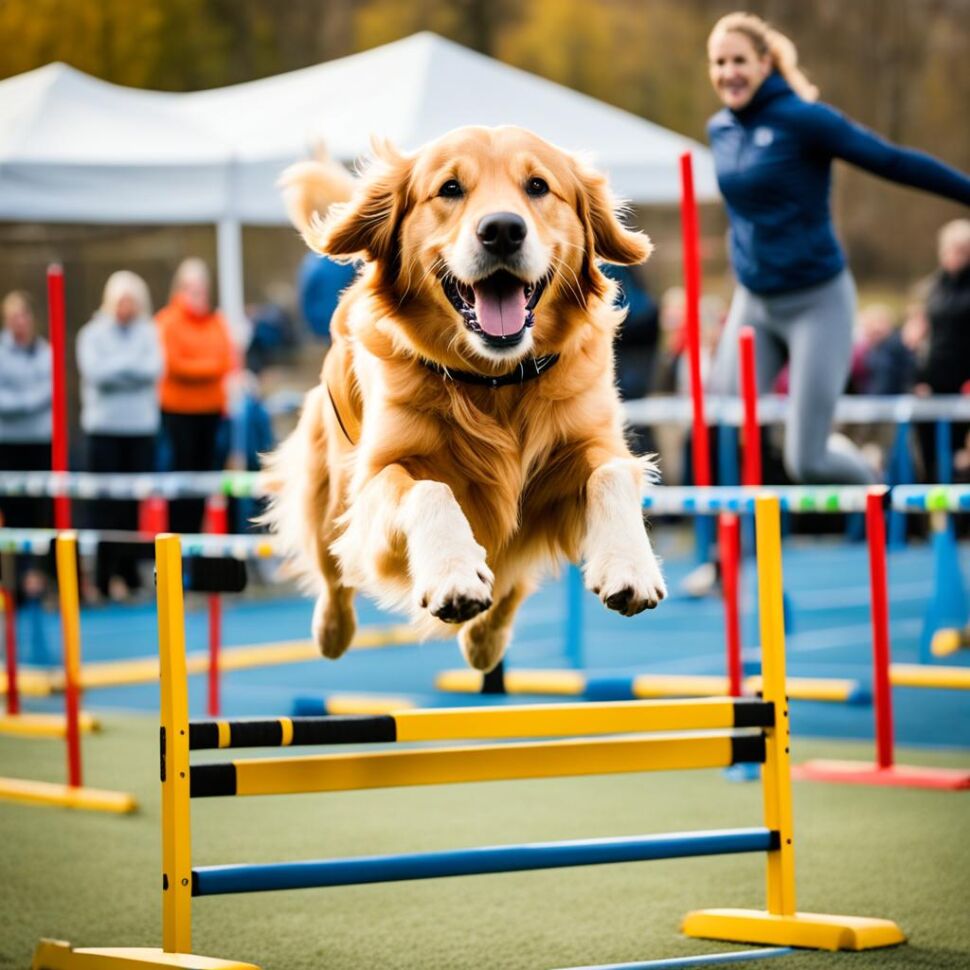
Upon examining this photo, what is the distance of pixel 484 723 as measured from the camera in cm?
363

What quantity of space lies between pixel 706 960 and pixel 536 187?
1812 mm

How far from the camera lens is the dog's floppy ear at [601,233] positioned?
3644mm

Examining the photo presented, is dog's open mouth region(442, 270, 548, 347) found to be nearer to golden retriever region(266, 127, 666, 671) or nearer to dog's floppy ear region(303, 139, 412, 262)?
golden retriever region(266, 127, 666, 671)

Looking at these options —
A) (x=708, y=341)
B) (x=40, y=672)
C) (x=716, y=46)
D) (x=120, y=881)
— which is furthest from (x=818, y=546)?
(x=120, y=881)

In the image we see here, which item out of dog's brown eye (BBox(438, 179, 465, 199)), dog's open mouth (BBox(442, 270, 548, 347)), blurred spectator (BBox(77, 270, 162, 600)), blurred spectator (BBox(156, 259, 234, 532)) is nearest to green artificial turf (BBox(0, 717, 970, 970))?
dog's open mouth (BBox(442, 270, 548, 347))

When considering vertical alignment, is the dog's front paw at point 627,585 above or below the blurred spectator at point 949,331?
below

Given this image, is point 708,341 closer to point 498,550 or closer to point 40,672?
→ point 40,672

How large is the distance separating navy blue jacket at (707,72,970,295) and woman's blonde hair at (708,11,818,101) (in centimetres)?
5

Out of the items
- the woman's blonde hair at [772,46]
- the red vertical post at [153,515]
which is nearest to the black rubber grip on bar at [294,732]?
the woman's blonde hair at [772,46]

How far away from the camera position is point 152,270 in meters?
15.5

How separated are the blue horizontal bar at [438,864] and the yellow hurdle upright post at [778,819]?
19 centimetres

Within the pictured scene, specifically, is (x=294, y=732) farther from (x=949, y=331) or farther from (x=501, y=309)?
(x=949, y=331)

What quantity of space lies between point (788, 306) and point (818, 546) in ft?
28.6

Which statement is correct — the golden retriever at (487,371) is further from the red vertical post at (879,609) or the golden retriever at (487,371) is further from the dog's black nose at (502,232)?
the red vertical post at (879,609)
